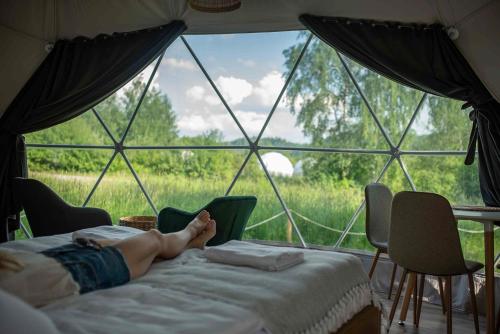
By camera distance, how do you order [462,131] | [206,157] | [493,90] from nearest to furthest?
1. [493,90]
2. [462,131]
3. [206,157]

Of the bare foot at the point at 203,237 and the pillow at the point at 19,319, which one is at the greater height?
the pillow at the point at 19,319

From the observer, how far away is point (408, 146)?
533cm

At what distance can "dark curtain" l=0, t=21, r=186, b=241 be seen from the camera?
522 cm

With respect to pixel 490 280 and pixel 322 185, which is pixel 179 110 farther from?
pixel 490 280

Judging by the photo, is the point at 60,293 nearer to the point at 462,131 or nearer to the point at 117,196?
the point at 462,131

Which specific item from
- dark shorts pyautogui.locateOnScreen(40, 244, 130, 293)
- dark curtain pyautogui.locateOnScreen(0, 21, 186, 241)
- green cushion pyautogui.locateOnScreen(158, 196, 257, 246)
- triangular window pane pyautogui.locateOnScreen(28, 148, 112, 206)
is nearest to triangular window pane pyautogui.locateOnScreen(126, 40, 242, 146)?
triangular window pane pyautogui.locateOnScreen(28, 148, 112, 206)

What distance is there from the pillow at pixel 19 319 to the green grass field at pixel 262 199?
15.1 ft

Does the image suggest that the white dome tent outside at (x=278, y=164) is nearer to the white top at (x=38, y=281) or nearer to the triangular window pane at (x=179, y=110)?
the triangular window pane at (x=179, y=110)

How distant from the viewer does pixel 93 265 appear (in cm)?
201

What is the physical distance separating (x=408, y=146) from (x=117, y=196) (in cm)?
398

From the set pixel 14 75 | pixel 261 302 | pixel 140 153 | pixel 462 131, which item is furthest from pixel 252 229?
pixel 261 302

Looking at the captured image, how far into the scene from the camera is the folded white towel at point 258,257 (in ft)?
7.48

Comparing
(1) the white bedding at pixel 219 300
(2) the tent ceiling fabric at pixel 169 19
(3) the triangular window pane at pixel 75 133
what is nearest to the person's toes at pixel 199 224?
(1) the white bedding at pixel 219 300

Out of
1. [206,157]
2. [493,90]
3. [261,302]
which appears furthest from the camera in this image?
[206,157]
